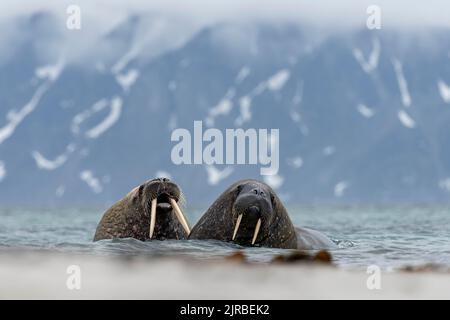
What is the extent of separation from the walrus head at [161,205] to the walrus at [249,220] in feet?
1.19

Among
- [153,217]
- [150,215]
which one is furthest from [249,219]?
[150,215]

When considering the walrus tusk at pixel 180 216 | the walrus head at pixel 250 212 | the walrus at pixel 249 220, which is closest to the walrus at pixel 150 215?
the walrus tusk at pixel 180 216

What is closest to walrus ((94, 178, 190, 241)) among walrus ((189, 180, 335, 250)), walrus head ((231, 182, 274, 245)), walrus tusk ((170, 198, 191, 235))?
walrus tusk ((170, 198, 191, 235))

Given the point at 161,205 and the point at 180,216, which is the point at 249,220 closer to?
the point at 180,216

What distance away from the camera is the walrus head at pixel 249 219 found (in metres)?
12.1

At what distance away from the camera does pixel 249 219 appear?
1229 centimetres

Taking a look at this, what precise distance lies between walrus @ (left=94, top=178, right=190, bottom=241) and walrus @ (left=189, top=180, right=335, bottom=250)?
0.37m

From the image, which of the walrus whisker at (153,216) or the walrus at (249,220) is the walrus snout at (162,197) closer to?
the walrus whisker at (153,216)
